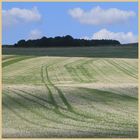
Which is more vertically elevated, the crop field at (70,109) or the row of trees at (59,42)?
the row of trees at (59,42)

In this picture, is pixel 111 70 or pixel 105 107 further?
pixel 111 70

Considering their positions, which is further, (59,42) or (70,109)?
(59,42)

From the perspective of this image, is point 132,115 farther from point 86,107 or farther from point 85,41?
point 85,41

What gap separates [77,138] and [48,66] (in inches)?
1422

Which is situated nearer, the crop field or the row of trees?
the crop field

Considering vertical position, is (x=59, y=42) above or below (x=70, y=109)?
above

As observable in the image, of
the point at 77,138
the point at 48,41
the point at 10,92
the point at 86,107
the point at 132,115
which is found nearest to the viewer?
the point at 77,138

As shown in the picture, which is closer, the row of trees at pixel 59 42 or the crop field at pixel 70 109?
the crop field at pixel 70 109

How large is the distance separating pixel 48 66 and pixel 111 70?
6862mm

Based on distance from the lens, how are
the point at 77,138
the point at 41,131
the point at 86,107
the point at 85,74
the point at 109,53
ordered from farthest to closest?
the point at 109,53
the point at 85,74
the point at 86,107
the point at 41,131
the point at 77,138

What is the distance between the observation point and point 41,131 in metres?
15.9

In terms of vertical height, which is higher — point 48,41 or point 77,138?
point 48,41

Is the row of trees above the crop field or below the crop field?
above

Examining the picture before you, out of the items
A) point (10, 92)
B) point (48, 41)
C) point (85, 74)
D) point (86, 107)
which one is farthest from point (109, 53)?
point (86, 107)
